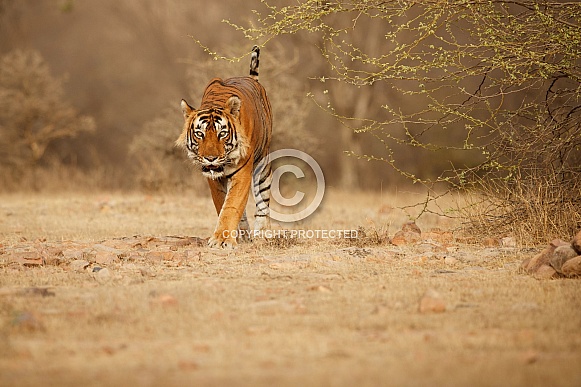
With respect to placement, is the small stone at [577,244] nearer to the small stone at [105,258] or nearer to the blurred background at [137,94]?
the blurred background at [137,94]

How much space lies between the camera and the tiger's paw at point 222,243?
9.23m

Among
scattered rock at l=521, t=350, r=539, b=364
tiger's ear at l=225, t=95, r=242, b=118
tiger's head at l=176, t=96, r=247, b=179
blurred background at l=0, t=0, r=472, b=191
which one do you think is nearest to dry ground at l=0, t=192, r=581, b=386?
scattered rock at l=521, t=350, r=539, b=364

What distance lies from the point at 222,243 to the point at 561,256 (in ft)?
11.9

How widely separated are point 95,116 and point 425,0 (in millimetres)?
29512

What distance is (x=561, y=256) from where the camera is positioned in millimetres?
7551

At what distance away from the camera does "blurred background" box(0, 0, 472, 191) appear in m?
18.9

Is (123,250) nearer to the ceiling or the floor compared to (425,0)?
nearer to the floor

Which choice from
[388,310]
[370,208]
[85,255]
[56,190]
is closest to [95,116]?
[56,190]

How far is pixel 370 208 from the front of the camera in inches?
617

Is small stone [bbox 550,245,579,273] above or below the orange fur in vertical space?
below

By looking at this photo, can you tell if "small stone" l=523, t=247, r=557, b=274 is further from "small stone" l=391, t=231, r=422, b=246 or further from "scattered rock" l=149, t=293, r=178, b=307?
"scattered rock" l=149, t=293, r=178, b=307

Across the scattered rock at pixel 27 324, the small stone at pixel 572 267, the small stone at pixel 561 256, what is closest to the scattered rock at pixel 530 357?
the small stone at pixel 572 267

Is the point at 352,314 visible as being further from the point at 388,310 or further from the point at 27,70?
the point at 27,70

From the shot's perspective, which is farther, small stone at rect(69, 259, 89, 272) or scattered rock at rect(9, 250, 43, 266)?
scattered rock at rect(9, 250, 43, 266)
